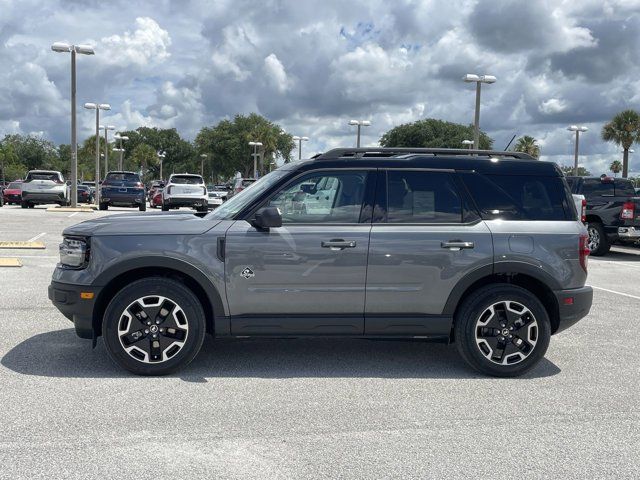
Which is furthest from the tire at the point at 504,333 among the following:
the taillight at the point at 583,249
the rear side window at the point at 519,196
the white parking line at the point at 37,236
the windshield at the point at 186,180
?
the windshield at the point at 186,180

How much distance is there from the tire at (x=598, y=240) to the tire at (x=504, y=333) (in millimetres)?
11376

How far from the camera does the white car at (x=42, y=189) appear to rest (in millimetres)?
28391

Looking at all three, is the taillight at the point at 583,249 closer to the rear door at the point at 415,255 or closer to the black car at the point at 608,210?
the rear door at the point at 415,255

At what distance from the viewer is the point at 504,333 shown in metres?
5.42

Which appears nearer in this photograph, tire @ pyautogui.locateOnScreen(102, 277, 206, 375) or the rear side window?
tire @ pyautogui.locateOnScreen(102, 277, 206, 375)

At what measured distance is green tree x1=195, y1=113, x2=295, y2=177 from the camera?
76.5 meters

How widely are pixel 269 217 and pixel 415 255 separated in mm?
1162

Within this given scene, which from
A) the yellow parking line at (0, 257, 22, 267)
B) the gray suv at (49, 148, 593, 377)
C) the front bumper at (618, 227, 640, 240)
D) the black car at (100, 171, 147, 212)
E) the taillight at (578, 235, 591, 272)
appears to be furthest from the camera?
the black car at (100, 171, 147, 212)

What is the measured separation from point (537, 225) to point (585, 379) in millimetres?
1275

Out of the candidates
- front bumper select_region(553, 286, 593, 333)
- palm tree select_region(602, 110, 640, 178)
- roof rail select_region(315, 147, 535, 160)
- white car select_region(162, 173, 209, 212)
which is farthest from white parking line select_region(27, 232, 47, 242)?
palm tree select_region(602, 110, 640, 178)

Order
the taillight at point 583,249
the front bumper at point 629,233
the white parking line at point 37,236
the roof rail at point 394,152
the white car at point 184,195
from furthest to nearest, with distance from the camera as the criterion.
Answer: the white car at point 184,195, the white parking line at point 37,236, the front bumper at point 629,233, the roof rail at point 394,152, the taillight at point 583,249

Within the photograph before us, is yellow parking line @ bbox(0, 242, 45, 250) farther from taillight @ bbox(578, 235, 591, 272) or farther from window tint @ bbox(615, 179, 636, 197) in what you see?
window tint @ bbox(615, 179, 636, 197)

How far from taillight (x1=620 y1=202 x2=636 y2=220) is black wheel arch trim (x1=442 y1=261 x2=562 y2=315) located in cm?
1118

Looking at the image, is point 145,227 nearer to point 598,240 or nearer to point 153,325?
point 153,325
